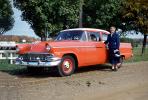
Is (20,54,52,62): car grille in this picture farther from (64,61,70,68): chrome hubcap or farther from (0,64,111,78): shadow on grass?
(64,61,70,68): chrome hubcap

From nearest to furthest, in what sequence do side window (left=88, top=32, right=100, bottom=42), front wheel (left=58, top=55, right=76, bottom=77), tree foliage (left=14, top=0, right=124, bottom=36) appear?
front wheel (left=58, top=55, right=76, bottom=77) < side window (left=88, top=32, right=100, bottom=42) < tree foliage (left=14, top=0, right=124, bottom=36)

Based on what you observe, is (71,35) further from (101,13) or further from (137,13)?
(101,13)

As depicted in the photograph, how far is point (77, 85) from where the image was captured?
12539mm

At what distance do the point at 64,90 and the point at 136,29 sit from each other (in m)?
22.8

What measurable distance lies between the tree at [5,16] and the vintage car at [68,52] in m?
29.4

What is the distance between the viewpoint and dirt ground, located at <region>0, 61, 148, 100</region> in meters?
10.9

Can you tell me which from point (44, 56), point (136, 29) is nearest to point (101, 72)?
point (44, 56)

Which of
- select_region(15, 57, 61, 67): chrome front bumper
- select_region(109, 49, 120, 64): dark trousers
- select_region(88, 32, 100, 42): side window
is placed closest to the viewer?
select_region(15, 57, 61, 67): chrome front bumper

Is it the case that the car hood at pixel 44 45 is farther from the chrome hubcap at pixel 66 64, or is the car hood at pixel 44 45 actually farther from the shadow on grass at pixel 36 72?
the shadow on grass at pixel 36 72

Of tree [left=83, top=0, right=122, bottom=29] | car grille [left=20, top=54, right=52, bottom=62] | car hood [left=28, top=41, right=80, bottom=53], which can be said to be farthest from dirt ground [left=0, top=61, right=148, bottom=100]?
tree [left=83, top=0, right=122, bottom=29]

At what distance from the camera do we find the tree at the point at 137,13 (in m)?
30.0

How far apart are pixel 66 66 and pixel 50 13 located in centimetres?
1951

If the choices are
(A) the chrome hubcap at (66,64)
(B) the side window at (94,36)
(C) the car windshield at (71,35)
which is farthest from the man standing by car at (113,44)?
(A) the chrome hubcap at (66,64)

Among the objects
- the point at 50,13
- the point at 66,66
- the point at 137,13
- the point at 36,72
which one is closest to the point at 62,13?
the point at 50,13
